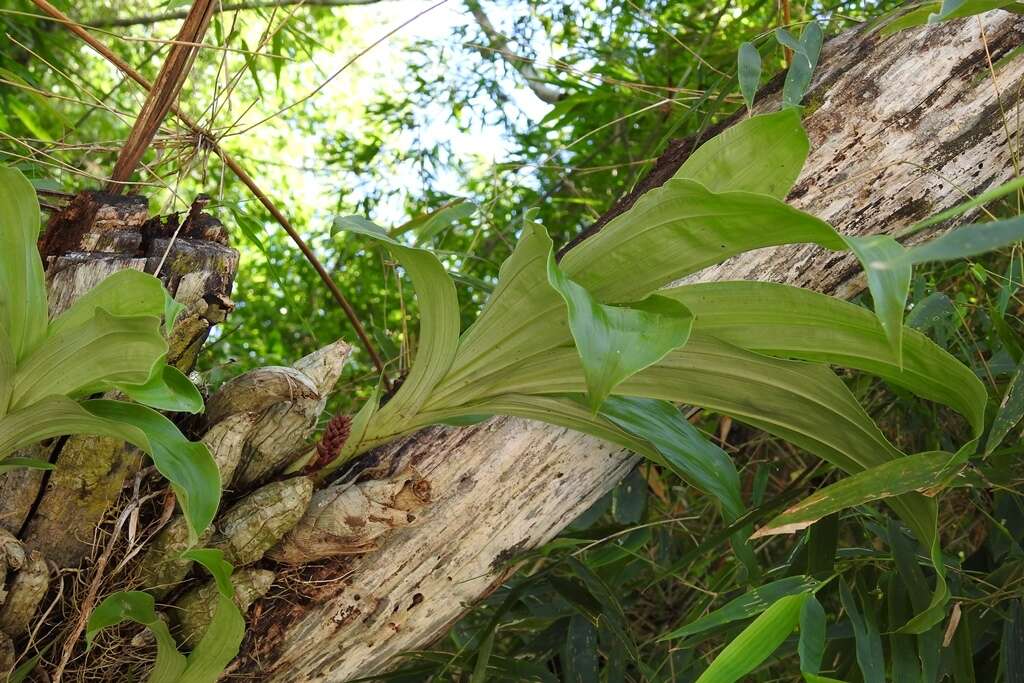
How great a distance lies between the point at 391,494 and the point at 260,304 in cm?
146

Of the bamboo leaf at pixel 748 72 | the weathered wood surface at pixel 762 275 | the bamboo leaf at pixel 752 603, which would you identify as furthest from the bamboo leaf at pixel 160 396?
the bamboo leaf at pixel 748 72

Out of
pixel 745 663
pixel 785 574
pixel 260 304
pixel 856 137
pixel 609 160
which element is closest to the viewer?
pixel 745 663

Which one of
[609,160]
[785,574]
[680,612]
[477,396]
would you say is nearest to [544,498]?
[477,396]

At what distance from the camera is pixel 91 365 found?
583 millimetres

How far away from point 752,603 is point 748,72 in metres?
0.40

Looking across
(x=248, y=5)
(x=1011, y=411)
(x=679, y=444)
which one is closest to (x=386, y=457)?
(x=679, y=444)

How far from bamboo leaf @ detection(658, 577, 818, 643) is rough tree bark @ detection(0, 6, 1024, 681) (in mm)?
144

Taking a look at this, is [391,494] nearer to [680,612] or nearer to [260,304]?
[680,612]

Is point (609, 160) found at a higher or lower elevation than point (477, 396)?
higher

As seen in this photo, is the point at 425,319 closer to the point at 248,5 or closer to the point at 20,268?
the point at 20,268

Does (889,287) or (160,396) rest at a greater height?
(160,396)

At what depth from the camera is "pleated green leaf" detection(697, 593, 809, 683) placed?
23.9 inches

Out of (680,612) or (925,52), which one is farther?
(680,612)

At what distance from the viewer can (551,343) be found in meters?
0.63
